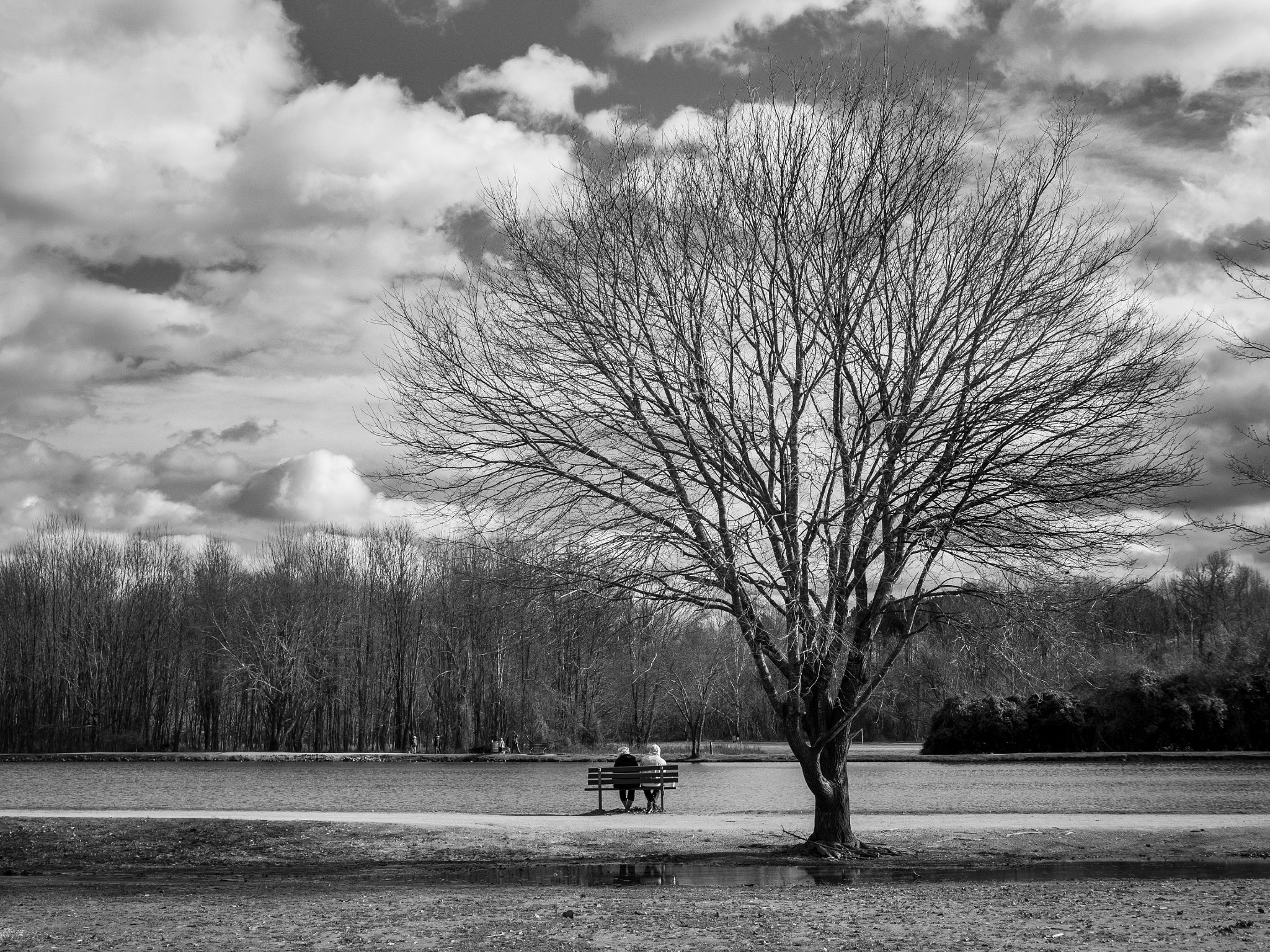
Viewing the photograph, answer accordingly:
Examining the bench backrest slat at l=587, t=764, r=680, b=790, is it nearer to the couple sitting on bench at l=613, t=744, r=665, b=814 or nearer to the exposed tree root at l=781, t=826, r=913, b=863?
the couple sitting on bench at l=613, t=744, r=665, b=814

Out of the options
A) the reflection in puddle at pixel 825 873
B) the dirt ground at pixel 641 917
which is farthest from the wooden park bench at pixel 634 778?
the dirt ground at pixel 641 917

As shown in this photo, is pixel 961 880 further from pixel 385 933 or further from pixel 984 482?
pixel 385 933

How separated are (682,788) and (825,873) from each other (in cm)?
1902

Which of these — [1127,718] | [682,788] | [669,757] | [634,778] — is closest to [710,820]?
[634,778]

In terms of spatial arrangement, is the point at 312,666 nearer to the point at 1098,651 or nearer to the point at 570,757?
the point at 570,757

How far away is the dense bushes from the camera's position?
4728 cm

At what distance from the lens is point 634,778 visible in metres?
22.0

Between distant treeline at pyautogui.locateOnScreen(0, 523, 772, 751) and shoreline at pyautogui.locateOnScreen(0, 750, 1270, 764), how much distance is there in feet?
11.6

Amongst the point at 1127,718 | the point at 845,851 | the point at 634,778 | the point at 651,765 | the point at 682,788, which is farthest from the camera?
the point at 1127,718

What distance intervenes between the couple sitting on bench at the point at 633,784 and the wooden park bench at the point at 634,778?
3 cm

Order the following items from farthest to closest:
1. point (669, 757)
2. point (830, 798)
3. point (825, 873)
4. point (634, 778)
A: point (669, 757) → point (634, 778) → point (830, 798) → point (825, 873)

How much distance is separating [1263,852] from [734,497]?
9157 millimetres

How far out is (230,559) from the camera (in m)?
73.4

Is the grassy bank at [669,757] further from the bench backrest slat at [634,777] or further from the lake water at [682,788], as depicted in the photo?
the bench backrest slat at [634,777]
